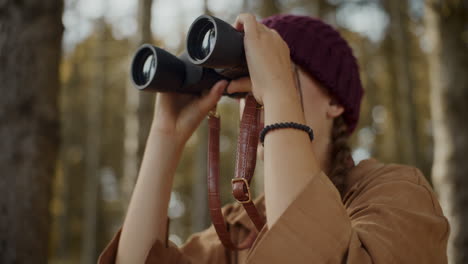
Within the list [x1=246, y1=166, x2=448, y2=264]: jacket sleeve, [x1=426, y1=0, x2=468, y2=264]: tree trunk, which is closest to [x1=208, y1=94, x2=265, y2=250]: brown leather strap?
[x1=246, y1=166, x2=448, y2=264]: jacket sleeve

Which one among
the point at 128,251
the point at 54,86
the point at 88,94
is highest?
the point at 54,86

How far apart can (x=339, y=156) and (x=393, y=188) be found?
0.36 metres

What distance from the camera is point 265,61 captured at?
124 centimetres

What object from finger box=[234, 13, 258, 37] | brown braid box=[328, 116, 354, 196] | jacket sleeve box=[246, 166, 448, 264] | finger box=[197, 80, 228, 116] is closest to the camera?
jacket sleeve box=[246, 166, 448, 264]

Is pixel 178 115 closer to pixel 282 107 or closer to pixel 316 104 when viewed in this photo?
pixel 316 104

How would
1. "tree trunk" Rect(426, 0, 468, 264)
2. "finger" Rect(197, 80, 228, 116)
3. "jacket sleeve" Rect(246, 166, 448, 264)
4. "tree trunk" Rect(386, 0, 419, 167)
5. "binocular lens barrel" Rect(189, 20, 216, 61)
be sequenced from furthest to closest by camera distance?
"tree trunk" Rect(386, 0, 419, 167), "tree trunk" Rect(426, 0, 468, 264), "finger" Rect(197, 80, 228, 116), "binocular lens barrel" Rect(189, 20, 216, 61), "jacket sleeve" Rect(246, 166, 448, 264)

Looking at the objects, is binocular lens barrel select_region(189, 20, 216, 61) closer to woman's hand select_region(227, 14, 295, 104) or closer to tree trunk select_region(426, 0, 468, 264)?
woman's hand select_region(227, 14, 295, 104)

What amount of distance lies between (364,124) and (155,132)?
385 inches

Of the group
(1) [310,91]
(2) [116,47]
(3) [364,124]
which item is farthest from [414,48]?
(1) [310,91]

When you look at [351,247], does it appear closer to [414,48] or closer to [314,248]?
[314,248]

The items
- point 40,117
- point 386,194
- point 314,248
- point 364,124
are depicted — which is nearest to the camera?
point 314,248

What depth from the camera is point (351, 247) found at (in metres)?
1.02

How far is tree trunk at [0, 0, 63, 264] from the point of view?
178cm

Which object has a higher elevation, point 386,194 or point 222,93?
point 222,93
